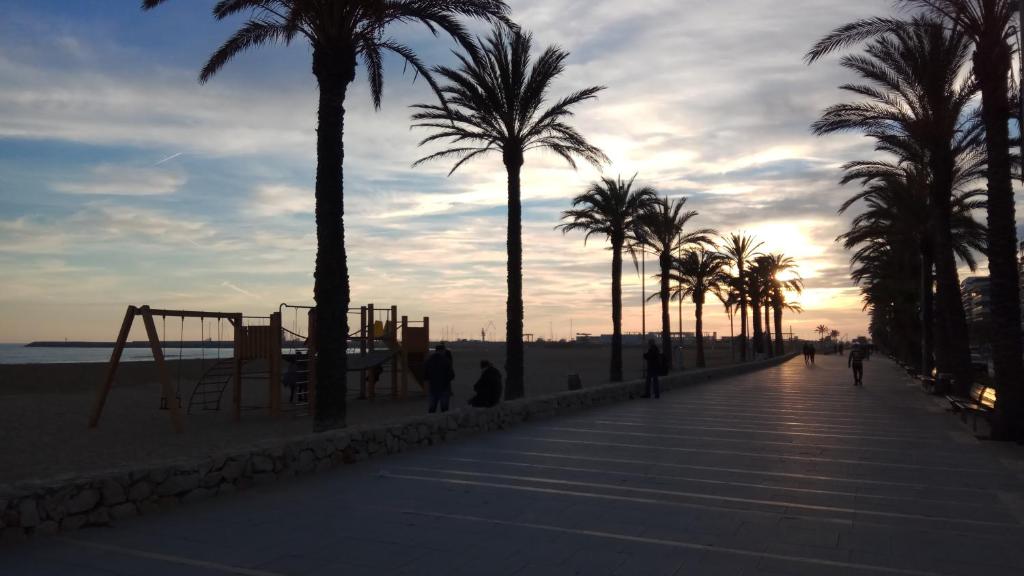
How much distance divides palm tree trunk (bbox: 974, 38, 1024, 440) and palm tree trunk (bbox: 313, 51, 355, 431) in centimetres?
1117

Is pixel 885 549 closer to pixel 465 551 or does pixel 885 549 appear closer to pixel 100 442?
pixel 465 551

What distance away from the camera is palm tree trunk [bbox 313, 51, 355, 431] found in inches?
488

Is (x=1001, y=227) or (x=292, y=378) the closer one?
(x=1001, y=227)

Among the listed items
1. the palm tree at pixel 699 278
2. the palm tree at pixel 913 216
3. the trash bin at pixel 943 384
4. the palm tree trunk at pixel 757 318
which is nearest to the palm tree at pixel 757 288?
the palm tree trunk at pixel 757 318

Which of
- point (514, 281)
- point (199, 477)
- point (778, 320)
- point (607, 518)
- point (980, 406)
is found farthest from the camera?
point (778, 320)

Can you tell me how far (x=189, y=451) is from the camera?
41.5ft

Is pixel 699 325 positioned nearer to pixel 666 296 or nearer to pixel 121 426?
pixel 666 296

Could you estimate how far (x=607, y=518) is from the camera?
704 centimetres

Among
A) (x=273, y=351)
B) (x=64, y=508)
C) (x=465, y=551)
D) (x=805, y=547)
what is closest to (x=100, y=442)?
(x=273, y=351)

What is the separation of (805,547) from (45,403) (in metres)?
23.6

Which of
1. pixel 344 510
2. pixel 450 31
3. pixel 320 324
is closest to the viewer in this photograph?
pixel 344 510

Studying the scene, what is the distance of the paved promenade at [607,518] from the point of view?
5.64 metres

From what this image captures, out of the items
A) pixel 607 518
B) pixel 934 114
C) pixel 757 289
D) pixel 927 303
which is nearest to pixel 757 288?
pixel 757 289

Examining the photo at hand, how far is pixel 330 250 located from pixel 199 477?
5347mm
